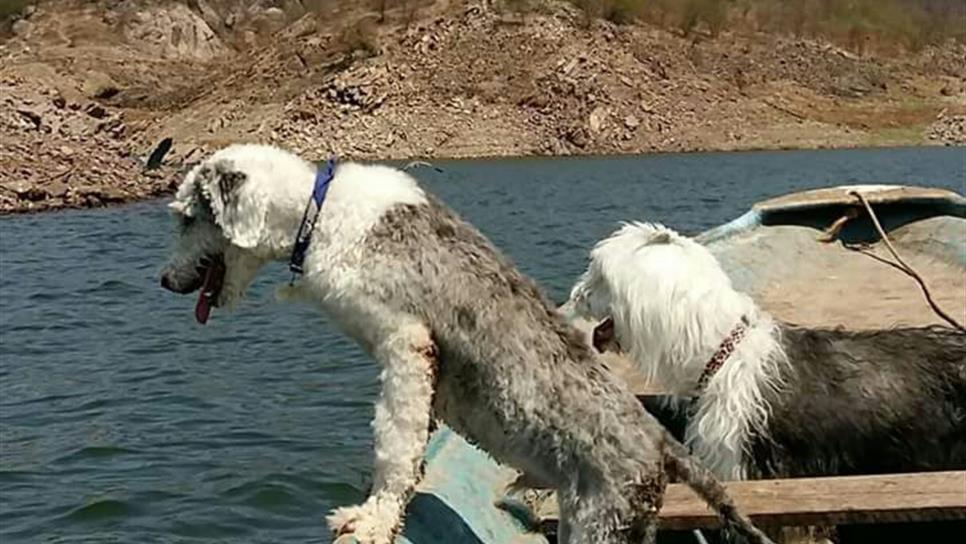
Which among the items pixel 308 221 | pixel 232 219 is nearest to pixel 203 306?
pixel 232 219

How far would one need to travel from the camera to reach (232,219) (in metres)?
4.63

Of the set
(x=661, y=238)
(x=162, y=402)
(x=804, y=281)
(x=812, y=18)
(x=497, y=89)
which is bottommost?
(x=812, y=18)

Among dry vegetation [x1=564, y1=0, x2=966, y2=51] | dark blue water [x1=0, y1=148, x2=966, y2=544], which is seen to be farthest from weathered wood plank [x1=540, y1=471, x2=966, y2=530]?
dry vegetation [x1=564, y1=0, x2=966, y2=51]

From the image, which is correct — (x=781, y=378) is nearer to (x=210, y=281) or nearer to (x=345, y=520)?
(x=345, y=520)

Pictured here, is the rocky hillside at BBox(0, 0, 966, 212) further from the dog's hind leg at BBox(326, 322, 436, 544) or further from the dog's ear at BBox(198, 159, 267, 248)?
the dog's hind leg at BBox(326, 322, 436, 544)

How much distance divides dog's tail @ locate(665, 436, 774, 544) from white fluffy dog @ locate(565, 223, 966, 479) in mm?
832

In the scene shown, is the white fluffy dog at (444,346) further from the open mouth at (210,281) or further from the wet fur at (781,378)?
the wet fur at (781,378)

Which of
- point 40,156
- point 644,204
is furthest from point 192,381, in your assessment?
point 40,156

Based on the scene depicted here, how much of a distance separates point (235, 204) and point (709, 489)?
1.88 m

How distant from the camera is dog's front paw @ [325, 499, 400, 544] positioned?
424 cm

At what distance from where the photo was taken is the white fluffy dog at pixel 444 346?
4.12m

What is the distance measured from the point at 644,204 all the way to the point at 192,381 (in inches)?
813

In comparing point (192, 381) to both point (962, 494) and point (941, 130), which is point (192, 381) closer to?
point (962, 494)

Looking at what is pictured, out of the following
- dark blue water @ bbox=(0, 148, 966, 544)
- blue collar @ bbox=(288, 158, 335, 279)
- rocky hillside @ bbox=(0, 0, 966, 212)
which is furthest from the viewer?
rocky hillside @ bbox=(0, 0, 966, 212)
